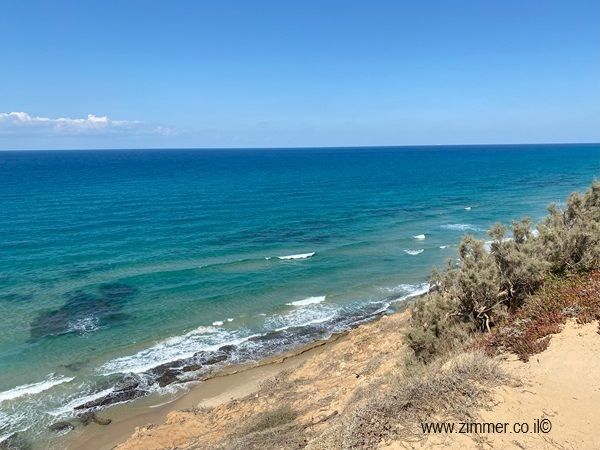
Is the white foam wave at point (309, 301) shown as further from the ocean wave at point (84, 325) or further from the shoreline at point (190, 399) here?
the ocean wave at point (84, 325)

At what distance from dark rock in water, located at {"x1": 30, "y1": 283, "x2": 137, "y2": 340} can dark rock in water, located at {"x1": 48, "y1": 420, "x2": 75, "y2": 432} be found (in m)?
7.60

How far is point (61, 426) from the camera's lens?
16.7 meters

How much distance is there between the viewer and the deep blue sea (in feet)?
66.6

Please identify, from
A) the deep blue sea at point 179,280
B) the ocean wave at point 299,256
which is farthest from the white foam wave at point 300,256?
the deep blue sea at point 179,280

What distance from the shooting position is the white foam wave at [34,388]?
18344 millimetres

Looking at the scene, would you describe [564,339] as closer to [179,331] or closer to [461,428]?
[461,428]

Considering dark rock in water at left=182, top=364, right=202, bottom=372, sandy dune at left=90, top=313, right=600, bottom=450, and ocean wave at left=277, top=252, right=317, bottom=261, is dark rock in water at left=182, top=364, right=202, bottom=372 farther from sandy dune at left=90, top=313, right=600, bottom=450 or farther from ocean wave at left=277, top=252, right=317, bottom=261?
ocean wave at left=277, top=252, right=317, bottom=261

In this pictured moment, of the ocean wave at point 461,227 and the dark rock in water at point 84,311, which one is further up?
the ocean wave at point 461,227

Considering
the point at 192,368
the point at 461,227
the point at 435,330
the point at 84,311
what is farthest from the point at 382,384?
the point at 461,227

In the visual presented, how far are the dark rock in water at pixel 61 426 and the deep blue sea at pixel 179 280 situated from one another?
37cm

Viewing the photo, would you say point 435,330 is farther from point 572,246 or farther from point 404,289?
point 404,289

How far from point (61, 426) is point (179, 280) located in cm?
A: 1408

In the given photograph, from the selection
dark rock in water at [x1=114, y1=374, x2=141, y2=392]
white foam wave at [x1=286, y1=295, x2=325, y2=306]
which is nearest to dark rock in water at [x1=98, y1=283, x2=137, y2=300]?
dark rock in water at [x1=114, y1=374, x2=141, y2=392]

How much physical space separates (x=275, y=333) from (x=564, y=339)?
16.4 metres
